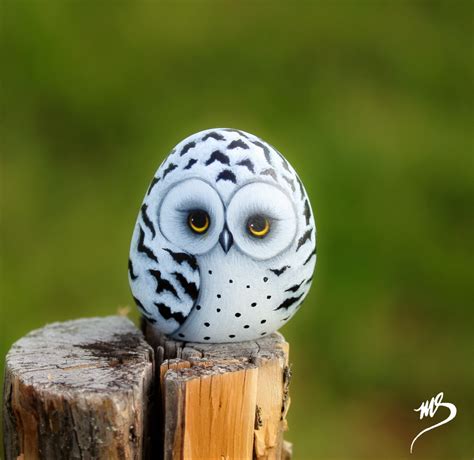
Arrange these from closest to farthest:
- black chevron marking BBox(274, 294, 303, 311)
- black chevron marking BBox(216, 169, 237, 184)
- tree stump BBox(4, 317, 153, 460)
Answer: tree stump BBox(4, 317, 153, 460) < black chevron marking BBox(216, 169, 237, 184) < black chevron marking BBox(274, 294, 303, 311)

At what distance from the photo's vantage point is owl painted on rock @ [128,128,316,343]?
2426 millimetres

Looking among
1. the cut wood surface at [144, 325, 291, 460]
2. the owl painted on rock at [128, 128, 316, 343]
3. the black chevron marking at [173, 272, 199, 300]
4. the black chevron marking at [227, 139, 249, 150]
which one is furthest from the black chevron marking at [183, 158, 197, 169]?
the cut wood surface at [144, 325, 291, 460]

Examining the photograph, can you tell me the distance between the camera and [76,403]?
220cm

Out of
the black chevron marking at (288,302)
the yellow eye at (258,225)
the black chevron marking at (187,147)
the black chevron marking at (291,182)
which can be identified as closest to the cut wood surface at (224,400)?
the black chevron marking at (288,302)

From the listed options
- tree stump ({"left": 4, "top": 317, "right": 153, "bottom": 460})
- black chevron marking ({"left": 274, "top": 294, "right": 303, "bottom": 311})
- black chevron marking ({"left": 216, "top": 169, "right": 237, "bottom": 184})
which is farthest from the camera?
black chevron marking ({"left": 274, "top": 294, "right": 303, "bottom": 311})

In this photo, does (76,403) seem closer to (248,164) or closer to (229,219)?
(229,219)

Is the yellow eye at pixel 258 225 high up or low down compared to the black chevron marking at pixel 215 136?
down

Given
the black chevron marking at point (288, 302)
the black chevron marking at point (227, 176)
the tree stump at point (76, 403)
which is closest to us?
the tree stump at point (76, 403)

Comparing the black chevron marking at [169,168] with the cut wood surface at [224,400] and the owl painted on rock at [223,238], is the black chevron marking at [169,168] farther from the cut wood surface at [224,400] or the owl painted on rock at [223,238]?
the cut wood surface at [224,400]

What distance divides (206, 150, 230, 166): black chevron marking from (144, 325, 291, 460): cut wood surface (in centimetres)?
60

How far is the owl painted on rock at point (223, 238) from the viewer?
2.43 metres

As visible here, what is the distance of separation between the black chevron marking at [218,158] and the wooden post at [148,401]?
600 mm

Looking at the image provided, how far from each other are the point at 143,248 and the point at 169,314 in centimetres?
23

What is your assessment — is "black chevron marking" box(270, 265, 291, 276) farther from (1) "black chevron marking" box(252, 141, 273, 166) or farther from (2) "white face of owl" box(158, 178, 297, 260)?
(1) "black chevron marking" box(252, 141, 273, 166)
